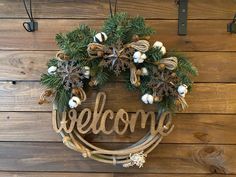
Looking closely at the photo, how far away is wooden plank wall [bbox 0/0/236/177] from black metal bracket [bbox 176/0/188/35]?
0.7 inches

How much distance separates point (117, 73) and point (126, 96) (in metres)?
0.16

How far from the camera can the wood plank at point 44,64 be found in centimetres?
118

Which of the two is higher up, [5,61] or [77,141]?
[5,61]

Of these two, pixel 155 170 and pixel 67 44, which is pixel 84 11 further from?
pixel 155 170

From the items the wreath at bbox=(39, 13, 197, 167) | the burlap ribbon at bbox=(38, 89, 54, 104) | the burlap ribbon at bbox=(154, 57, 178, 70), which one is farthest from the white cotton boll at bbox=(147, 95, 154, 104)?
the burlap ribbon at bbox=(38, 89, 54, 104)

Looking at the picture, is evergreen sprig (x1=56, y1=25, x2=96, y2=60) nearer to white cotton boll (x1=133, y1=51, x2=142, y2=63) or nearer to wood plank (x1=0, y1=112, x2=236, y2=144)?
white cotton boll (x1=133, y1=51, x2=142, y2=63)

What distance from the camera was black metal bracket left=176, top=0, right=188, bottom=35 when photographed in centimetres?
117

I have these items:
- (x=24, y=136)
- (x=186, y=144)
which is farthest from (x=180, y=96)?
(x=24, y=136)

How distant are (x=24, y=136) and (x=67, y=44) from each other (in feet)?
1.27

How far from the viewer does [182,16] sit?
1169 millimetres

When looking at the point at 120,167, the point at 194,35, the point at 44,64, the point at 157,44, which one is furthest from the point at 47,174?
the point at 194,35

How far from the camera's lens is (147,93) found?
1070 mm

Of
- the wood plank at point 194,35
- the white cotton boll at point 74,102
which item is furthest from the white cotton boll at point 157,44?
the white cotton boll at point 74,102

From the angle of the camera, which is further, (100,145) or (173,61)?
(100,145)
